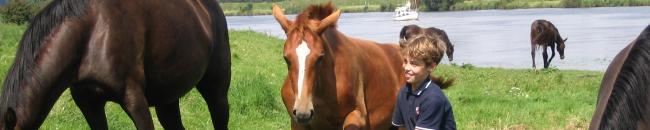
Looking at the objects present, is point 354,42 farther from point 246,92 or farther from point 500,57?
point 500,57

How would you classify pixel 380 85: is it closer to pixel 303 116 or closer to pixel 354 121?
pixel 354 121

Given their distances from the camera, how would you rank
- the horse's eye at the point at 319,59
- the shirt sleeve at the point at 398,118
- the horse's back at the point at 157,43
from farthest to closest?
the horse's back at the point at 157,43, the horse's eye at the point at 319,59, the shirt sleeve at the point at 398,118

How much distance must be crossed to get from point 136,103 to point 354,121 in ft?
4.02

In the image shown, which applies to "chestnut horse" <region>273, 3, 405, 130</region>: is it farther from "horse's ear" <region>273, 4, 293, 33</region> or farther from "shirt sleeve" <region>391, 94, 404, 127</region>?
"shirt sleeve" <region>391, 94, 404, 127</region>

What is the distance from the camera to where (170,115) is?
6.95m

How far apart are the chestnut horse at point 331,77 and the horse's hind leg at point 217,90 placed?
1240 millimetres

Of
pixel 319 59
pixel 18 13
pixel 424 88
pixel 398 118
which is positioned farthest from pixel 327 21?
pixel 18 13

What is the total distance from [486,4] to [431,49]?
7415cm

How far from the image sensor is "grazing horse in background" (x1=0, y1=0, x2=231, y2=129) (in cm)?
511

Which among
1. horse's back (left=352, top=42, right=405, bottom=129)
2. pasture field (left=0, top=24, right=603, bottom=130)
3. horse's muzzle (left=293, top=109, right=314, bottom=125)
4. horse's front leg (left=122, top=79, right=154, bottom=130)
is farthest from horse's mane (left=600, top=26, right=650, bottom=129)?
pasture field (left=0, top=24, right=603, bottom=130)

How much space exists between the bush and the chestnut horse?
68.1 ft

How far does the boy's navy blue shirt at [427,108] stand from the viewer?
4.26 meters

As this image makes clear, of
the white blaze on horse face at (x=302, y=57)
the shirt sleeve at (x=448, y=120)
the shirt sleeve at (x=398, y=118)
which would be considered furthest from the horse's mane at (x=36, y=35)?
the shirt sleeve at (x=448, y=120)

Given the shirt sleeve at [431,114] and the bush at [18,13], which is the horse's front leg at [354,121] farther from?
the bush at [18,13]
